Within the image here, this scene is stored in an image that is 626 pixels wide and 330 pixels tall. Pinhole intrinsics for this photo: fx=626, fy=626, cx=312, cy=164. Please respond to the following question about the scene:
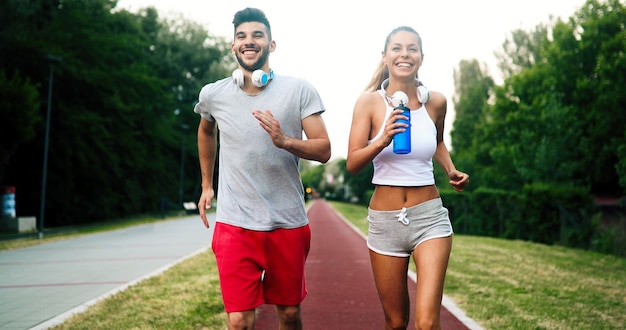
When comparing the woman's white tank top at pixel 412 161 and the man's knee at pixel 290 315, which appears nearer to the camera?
the woman's white tank top at pixel 412 161

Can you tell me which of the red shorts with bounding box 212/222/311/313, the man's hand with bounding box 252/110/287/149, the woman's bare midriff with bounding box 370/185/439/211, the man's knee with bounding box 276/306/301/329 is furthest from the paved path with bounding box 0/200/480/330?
the man's hand with bounding box 252/110/287/149

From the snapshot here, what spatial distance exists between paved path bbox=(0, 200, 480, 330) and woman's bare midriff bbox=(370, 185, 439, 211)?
3028mm

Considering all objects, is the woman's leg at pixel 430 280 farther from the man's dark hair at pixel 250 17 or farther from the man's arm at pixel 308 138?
the man's dark hair at pixel 250 17

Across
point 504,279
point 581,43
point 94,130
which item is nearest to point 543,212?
point 504,279

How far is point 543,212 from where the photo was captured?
1906cm

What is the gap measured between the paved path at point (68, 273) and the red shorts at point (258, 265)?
11.8 feet

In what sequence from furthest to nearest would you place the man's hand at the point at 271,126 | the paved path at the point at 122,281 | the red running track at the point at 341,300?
the paved path at the point at 122,281
the red running track at the point at 341,300
the man's hand at the point at 271,126

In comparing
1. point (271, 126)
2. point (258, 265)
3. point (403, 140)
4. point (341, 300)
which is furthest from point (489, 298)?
point (271, 126)

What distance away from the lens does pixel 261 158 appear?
11.7 feet

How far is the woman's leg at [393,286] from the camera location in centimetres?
363

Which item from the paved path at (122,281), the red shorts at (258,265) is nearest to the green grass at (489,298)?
the paved path at (122,281)

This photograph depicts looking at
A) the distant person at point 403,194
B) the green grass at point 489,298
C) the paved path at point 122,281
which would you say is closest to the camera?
the distant person at point 403,194

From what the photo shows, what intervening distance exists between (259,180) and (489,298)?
5180 millimetres

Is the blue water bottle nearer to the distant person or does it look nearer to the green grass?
the distant person
